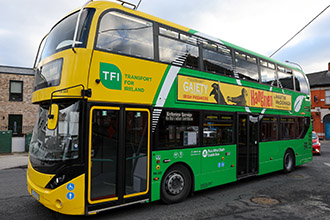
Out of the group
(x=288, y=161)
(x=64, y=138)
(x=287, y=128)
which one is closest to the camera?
(x=64, y=138)

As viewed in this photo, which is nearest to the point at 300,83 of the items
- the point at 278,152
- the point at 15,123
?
the point at 278,152

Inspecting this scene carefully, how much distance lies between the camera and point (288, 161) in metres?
10.7

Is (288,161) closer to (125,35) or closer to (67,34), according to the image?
(125,35)

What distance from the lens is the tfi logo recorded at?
505 cm

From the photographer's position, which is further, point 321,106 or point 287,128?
point 321,106

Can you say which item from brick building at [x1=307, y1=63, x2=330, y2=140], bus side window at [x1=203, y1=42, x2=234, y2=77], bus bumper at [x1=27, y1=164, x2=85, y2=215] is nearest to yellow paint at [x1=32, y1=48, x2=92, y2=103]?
bus bumper at [x1=27, y1=164, x2=85, y2=215]

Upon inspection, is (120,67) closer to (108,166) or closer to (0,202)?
(108,166)

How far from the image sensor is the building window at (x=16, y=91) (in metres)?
21.0

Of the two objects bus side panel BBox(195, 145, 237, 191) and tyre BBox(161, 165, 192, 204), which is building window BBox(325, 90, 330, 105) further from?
tyre BBox(161, 165, 192, 204)

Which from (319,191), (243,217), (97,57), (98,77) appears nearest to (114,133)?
(98,77)

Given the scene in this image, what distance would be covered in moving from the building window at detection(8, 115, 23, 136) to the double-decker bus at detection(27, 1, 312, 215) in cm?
1806

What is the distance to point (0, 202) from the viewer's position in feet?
20.3

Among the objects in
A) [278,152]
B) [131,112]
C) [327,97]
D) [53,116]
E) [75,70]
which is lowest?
[278,152]

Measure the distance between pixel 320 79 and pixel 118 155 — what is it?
37266 millimetres
